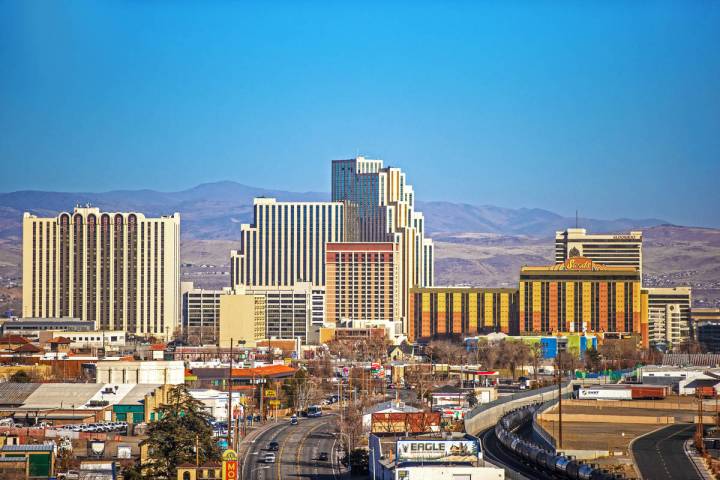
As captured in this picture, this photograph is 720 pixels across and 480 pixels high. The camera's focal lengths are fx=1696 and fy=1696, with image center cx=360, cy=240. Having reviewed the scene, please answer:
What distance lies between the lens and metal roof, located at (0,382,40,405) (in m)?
80.8

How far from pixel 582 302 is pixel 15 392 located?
9909 cm

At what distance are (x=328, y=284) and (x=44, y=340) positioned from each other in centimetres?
5425

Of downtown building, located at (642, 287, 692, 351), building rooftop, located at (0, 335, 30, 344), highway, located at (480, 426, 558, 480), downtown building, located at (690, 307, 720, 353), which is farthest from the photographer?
downtown building, located at (642, 287, 692, 351)

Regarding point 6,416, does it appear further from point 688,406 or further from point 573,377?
point 573,377

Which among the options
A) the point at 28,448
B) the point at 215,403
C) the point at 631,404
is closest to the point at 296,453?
the point at 215,403

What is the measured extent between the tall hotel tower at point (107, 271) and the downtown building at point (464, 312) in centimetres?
2628

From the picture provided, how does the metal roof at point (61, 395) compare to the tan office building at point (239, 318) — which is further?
the tan office building at point (239, 318)

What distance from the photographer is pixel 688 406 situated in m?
96.4

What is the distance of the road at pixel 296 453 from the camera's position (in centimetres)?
6153

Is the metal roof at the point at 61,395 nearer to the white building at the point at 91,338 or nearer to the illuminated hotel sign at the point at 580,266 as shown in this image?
the white building at the point at 91,338

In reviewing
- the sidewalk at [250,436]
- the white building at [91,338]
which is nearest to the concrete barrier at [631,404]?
the sidewalk at [250,436]

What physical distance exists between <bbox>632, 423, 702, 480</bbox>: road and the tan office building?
87184mm

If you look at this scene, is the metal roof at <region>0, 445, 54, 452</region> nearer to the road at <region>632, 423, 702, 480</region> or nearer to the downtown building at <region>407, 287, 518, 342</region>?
the road at <region>632, 423, 702, 480</region>

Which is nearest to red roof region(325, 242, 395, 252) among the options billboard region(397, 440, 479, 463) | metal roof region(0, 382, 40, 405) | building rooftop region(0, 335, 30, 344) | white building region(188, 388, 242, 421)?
building rooftop region(0, 335, 30, 344)
